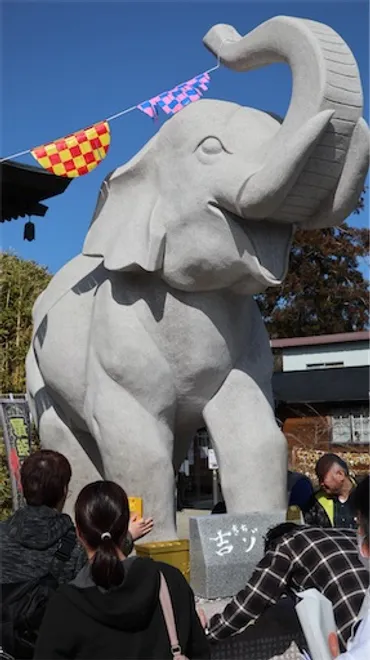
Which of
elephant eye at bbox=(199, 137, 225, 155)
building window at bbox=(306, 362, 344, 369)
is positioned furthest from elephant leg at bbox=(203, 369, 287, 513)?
building window at bbox=(306, 362, 344, 369)

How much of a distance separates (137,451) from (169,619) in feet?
6.91

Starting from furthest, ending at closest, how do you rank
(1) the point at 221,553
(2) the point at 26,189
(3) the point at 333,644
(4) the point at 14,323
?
(2) the point at 26,189 < (4) the point at 14,323 < (1) the point at 221,553 < (3) the point at 333,644

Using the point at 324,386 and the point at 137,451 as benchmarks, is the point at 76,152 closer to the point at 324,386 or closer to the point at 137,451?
the point at 137,451

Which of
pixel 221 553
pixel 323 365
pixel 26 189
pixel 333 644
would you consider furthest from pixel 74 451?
pixel 323 365

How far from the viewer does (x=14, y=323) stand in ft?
23.3

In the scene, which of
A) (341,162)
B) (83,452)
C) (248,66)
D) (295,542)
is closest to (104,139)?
(248,66)

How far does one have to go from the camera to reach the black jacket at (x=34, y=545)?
2.01m

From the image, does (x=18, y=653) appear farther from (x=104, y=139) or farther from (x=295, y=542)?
(x=104, y=139)

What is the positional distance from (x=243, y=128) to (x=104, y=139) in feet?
3.20

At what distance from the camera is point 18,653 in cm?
197

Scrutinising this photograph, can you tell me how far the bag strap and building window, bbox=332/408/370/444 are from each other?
1103 centimetres

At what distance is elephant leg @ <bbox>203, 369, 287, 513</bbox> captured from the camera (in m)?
3.83

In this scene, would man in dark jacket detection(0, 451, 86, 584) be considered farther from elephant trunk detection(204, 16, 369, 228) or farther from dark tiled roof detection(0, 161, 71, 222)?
dark tiled roof detection(0, 161, 71, 222)

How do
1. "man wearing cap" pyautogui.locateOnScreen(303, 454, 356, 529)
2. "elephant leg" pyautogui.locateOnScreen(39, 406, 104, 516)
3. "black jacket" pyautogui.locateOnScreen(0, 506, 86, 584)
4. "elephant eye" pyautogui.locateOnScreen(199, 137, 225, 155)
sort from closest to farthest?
"black jacket" pyautogui.locateOnScreen(0, 506, 86, 584) < "man wearing cap" pyautogui.locateOnScreen(303, 454, 356, 529) < "elephant eye" pyautogui.locateOnScreen(199, 137, 225, 155) < "elephant leg" pyautogui.locateOnScreen(39, 406, 104, 516)
